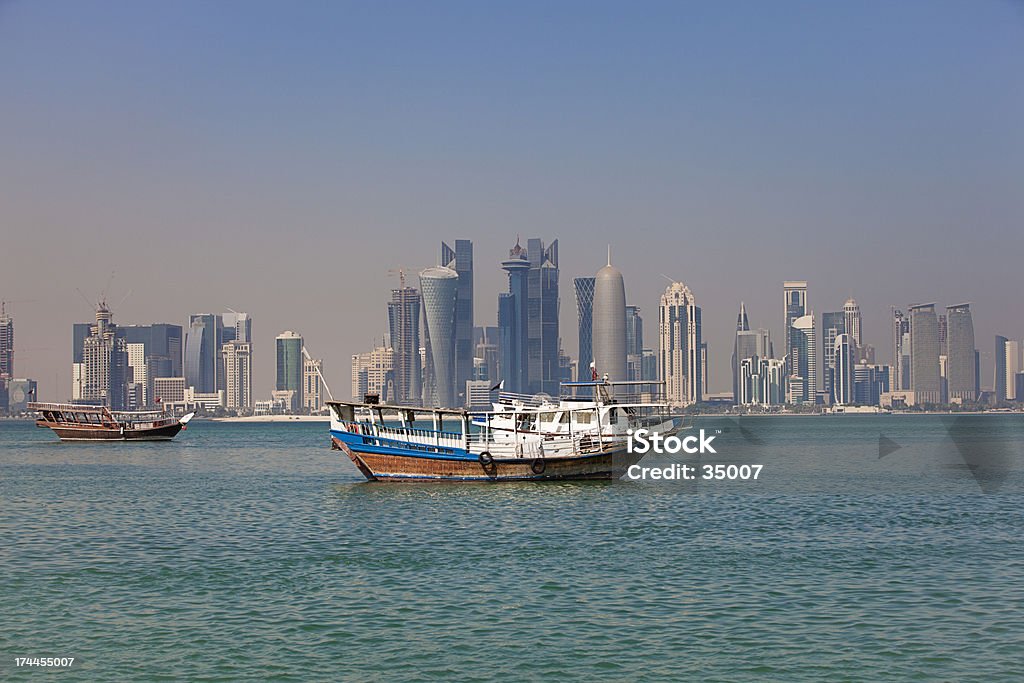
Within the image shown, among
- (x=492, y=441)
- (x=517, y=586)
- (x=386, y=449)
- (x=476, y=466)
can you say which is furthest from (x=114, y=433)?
(x=517, y=586)

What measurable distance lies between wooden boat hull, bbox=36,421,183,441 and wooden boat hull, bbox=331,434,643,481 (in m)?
95.7

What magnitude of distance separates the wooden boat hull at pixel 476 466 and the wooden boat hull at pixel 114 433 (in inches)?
3769

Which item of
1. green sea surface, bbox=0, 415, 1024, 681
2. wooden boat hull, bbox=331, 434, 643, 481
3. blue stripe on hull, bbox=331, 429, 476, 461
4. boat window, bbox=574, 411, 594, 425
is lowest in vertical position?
green sea surface, bbox=0, 415, 1024, 681

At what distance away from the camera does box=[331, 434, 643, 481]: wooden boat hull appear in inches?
2643

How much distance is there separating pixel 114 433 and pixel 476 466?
104 m

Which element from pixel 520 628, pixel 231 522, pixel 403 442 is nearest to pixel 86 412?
pixel 403 442

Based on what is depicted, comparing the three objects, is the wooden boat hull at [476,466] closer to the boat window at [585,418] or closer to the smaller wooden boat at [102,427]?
the boat window at [585,418]

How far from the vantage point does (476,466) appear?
67.2 meters

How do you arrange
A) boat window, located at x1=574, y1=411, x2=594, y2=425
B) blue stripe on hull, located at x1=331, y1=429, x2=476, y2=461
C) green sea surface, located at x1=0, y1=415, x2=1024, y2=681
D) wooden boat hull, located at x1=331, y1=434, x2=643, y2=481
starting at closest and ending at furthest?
green sea surface, located at x1=0, y1=415, x2=1024, y2=681
wooden boat hull, located at x1=331, y1=434, x2=643, y2=481
blue stripe on hull, located at x1=331, y1=429, x2=476, y2=461
boat window, located at x1=574, y1=411, x2=594, y2=425

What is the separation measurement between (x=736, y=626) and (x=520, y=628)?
5.59 metres

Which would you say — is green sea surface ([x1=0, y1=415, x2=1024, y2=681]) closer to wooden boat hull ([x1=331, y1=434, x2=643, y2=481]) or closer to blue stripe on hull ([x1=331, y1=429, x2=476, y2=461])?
wooden boat hull ([x1=331, y1=434, x2=643, y2=481])

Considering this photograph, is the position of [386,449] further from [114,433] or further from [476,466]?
[114,433]

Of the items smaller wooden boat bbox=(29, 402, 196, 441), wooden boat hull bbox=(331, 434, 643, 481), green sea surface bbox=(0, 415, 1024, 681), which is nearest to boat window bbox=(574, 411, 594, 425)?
wooden boat hull bbox=(331, 434, 643, 481)

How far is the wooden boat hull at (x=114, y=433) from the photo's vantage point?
15500 centimetres
